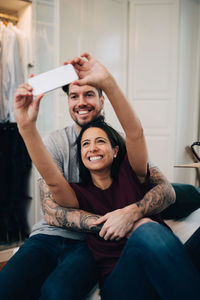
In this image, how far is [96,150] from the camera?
130 cm

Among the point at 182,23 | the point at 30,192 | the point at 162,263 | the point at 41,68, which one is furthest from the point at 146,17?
the point at 162,263

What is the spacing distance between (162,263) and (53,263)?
A: 56 cm

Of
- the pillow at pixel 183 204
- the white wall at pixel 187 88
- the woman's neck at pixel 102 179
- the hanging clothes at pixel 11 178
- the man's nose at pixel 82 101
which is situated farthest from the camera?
the white wall at pixel 187 88

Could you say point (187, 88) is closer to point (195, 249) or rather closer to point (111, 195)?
point (111, 195)

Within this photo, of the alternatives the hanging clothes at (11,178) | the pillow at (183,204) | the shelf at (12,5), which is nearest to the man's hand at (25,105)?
the pillow at (183,204)

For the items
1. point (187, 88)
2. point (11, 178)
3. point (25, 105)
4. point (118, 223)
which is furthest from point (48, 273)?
point (187, 88)

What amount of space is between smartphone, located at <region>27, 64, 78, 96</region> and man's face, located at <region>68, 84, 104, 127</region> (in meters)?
0.55

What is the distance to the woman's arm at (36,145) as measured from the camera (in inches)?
38.8

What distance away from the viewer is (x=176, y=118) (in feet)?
12.6

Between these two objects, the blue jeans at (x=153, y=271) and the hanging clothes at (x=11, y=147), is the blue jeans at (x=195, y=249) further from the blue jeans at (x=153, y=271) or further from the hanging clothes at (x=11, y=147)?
the hanging clothes at (x=11, y=147)

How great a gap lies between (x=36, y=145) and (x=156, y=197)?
0.56 meters

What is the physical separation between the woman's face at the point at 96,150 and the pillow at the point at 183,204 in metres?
0.55

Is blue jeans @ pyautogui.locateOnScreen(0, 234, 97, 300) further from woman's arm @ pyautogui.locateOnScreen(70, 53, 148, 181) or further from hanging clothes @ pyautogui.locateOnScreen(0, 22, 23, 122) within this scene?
hanging clothes @ pyautogui.locateOnScreen(0, 22, 23, 122)

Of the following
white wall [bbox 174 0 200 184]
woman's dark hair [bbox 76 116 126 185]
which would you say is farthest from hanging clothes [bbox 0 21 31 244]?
white wall [bbox 174 0 200 184]
